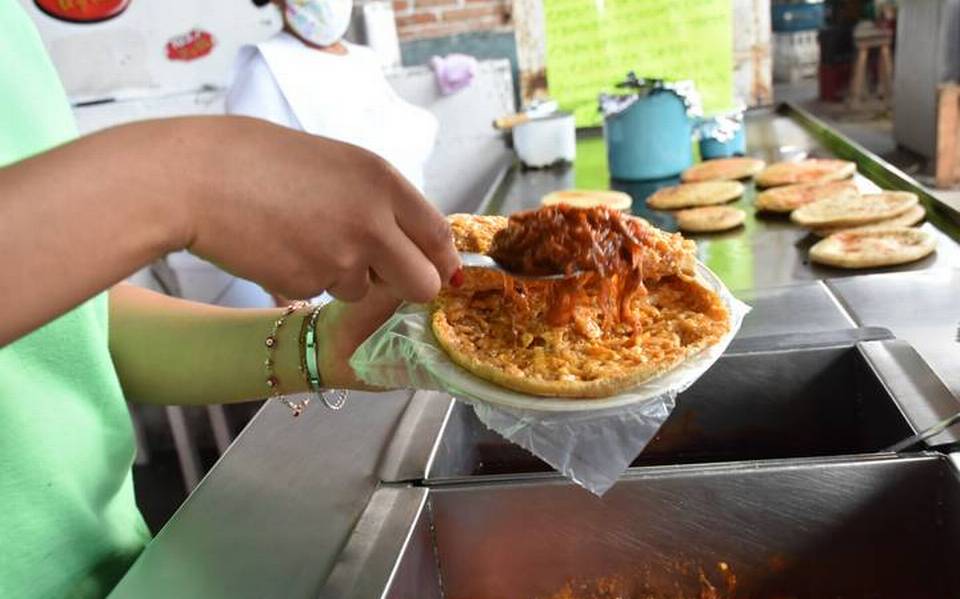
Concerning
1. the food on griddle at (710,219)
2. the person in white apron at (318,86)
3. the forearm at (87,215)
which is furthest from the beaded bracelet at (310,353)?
the person in white apron at (318,86)

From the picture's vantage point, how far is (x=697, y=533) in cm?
107

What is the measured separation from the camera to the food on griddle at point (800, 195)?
2422mm

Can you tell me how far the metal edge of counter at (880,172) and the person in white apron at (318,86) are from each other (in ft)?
5.47

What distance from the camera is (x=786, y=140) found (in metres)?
3.46

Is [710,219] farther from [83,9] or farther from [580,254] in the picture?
[83,9]

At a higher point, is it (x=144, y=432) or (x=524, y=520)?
(x=524, y=520)

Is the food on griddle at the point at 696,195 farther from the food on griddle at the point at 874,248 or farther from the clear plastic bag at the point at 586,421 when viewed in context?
the clear plastic bag at the point at 586,421

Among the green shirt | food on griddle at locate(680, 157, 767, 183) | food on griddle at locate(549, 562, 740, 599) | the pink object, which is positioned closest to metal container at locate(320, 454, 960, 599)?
food on griddle at locate(549, 562, 740, 599)

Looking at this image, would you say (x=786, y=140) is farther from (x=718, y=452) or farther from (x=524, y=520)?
(x=524, y=520)

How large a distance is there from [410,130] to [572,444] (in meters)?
2.67

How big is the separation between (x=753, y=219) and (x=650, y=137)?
0.65 metres

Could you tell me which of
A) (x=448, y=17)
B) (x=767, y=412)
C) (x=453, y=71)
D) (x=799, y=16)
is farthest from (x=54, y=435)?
(x=799, y=16)

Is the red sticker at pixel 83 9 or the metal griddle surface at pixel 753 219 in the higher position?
the red sticker at pixel 83 9

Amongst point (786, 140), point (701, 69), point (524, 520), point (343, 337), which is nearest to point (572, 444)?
point (524, 520)
